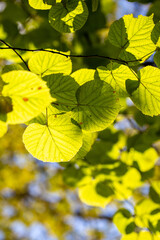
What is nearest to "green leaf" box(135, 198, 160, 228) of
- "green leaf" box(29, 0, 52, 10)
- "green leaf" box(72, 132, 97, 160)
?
"green leaf" box(72, 132, 97, 160)

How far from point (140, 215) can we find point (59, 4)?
31.1 inches

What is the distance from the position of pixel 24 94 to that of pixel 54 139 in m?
0.17

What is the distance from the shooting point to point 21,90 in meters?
0.35

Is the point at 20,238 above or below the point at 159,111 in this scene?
below

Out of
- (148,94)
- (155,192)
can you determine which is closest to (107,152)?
(155,192)

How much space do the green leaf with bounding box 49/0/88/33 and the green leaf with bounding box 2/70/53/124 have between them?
0.65ft

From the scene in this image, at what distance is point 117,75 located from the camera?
499 millimetres

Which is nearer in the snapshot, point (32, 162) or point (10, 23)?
point (10, 23)

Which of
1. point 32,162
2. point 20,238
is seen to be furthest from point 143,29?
point 20,238

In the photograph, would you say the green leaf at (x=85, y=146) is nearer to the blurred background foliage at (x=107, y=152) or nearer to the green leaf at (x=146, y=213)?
the blurred background foliage at (x=107, y=152)

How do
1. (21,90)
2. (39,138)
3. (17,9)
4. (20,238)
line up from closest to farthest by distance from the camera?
1. (21,90)
2. (39,138)
3. (17,9)
4. (20,238)

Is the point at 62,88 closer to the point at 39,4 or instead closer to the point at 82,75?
the point at 82,75

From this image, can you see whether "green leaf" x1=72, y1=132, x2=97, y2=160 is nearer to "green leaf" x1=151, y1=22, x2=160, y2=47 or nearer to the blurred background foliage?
the blurred background foliage

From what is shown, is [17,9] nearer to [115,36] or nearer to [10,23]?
[10,23]
